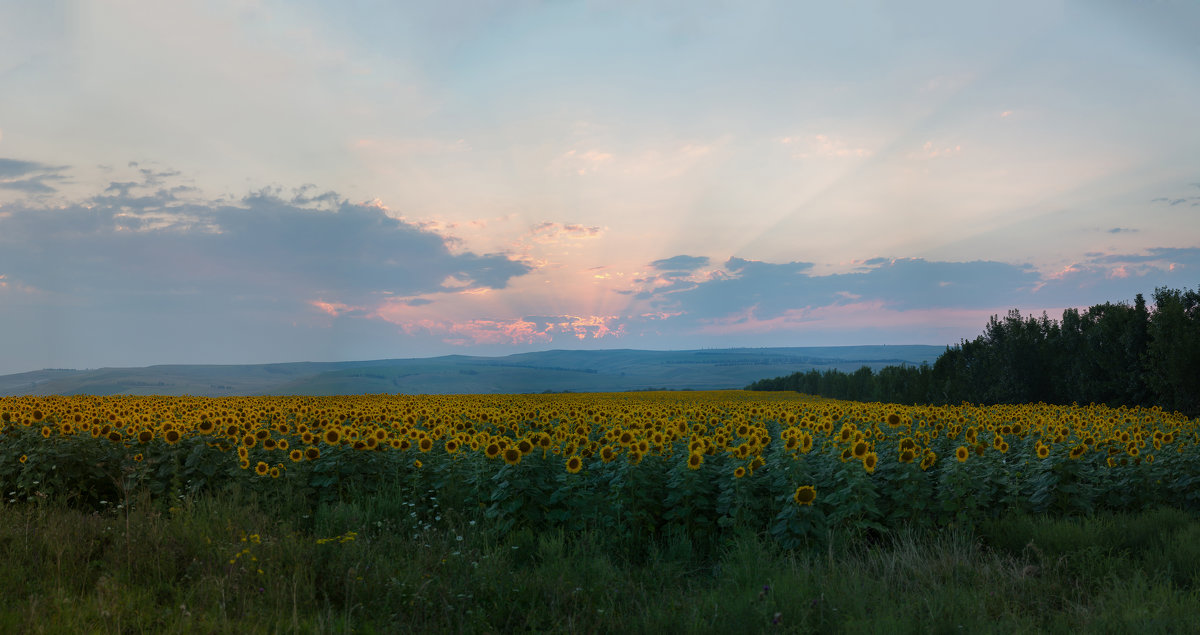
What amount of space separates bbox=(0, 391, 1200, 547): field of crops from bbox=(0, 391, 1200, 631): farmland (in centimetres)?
4

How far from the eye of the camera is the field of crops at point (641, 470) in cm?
885

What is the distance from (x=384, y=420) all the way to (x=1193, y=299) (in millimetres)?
37470

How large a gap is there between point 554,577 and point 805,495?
3292mm

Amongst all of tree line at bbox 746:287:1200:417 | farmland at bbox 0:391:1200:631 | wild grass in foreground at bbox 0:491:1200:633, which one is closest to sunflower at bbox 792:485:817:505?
farmland at bbox 0:391:1200:631

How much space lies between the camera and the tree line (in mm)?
29375

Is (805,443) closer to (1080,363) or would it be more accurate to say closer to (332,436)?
(332,436)

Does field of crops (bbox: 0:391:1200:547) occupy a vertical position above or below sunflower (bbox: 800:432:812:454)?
below

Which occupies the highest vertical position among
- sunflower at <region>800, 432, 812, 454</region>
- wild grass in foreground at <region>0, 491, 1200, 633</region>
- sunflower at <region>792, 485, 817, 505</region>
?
sunflower at <region>800, 432, 812, 454</region>

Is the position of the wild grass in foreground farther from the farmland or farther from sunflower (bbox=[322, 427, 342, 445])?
sunflower (bbox=[322, 427, 342, 445])

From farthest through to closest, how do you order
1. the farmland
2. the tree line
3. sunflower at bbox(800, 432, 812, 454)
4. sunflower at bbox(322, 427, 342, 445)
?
the tree line, sunflower at bbox(322, 427, 342, 445), sunflower at bbox(800, 432, 812, 454), the farmland

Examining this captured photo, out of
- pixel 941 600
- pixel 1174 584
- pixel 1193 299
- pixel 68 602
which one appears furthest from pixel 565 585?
pixel 1193 299

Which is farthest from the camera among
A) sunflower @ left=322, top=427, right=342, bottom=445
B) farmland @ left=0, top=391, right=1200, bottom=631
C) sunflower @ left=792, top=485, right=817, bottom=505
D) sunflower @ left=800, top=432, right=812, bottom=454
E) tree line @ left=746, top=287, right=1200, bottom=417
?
tree line @ left=746, top=287, right=1200, bottom=417

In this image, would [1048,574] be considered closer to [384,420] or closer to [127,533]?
[127,533]

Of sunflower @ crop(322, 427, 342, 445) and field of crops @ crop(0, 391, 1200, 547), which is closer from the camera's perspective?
field of crops @ crop(0, 391, 1200, 547)
